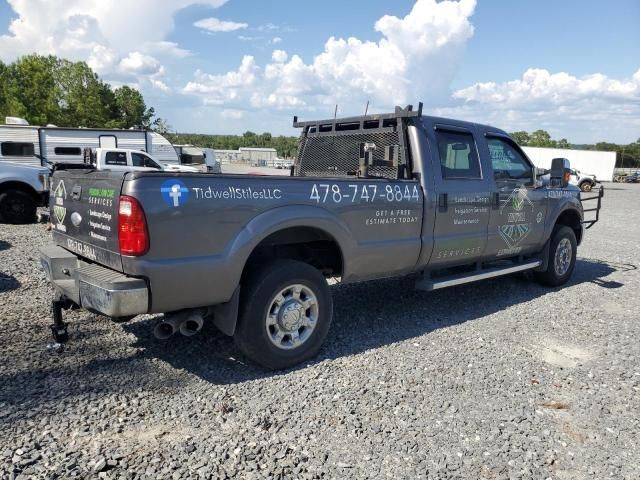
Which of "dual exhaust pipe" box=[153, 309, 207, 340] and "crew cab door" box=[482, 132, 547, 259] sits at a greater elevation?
"crew cab door" box=[482, 132, 547, 259]

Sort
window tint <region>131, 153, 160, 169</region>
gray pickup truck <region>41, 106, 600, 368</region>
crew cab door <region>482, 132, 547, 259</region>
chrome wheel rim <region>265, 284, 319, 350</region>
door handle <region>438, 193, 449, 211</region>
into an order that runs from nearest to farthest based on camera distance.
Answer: gray pickup truck <region>41, 106, 600, 368</region>
chrome wheel rim <region>265, 284, 319, 350</region>
door handle <region>438, 193, 449, 211</region>
crew cab door <region>482, 132, 547, 259</region>
window tint <region>131, 153, 160, 169</region>

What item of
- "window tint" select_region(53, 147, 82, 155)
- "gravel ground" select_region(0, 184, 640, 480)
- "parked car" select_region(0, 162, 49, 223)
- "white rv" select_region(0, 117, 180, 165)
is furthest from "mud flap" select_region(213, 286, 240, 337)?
"window tint" select_region(53, 147, 82, 155)

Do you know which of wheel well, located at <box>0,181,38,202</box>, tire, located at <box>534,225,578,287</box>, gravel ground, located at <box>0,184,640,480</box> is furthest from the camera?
wheel well, located at <box>0,181,38,202</box>

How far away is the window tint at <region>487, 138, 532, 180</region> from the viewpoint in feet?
18.0

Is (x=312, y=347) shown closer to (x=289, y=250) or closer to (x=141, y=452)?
(x=289, y=250)

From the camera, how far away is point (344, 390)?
3516 millimetres

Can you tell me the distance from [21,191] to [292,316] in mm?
9995

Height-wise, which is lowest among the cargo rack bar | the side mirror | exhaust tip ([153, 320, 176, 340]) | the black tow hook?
the black tow hook

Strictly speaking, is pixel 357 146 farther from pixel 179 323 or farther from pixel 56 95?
pixel 56 95

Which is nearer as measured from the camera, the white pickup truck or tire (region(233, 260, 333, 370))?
tire (region(233, 260, 333, 370))

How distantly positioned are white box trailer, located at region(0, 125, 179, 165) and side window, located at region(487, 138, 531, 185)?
1313cm

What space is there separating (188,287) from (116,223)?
2.02 feet

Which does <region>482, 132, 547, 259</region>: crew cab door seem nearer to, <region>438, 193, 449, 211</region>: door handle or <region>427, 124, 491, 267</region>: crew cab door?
<region>427, 124, 491, 267</region>: crew cab door

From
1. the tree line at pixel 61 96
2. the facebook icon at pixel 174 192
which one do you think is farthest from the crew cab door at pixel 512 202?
the tree line at pixel 61 96
